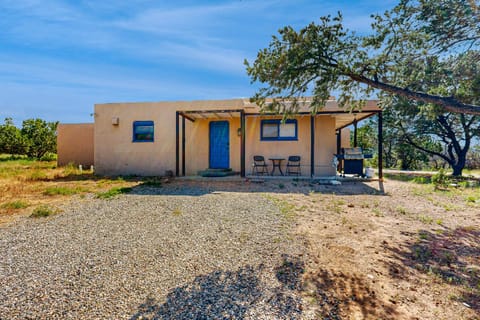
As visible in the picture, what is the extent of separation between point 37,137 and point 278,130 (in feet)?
69.9

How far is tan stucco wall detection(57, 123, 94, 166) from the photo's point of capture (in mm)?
14156

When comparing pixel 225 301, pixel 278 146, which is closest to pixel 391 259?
pixel 225 301

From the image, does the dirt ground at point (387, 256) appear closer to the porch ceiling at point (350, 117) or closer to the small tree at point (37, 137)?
the porch ceiling at point (350, 117)

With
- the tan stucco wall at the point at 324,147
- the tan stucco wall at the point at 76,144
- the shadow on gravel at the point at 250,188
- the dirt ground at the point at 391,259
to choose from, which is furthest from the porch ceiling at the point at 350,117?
the tan stucco wall at the point at 76,144

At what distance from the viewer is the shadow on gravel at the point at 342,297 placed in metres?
1.84

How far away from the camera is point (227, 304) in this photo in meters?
1.93

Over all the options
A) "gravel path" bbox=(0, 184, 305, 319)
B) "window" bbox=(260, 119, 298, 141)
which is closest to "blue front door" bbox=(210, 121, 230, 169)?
"window" bbox=(260, 119, 298, 141)

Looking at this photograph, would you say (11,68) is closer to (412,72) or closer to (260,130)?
(260,130)

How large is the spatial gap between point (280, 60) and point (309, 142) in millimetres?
6548

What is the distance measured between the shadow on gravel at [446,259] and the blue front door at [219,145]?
7.67 meters

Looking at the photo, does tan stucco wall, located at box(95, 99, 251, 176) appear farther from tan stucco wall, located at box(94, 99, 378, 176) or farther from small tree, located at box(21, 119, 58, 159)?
small tree, located at box(21, 119, 58, 159)

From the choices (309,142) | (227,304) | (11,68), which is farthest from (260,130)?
(11,68)

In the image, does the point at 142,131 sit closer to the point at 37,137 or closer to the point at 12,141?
the point at 37,137

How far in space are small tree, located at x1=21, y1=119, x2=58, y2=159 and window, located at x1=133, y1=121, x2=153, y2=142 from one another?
50.2 ft
